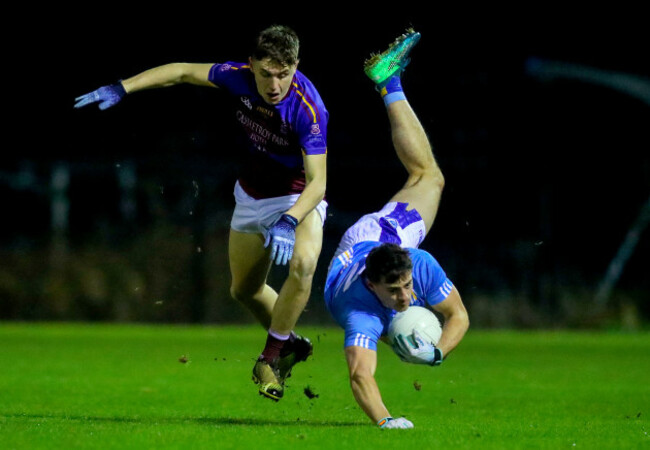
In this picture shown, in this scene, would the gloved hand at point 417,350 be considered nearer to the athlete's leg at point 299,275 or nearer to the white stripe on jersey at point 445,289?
the white stripe on jersey at point 445,289

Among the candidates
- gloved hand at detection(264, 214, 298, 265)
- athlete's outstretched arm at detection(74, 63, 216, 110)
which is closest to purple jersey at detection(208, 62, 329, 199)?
athlete's outstretched arm at detection(74, 63, 216, 110)

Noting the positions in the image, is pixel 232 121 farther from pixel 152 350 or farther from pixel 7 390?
pixel 7 390

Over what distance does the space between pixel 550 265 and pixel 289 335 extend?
12.9 metres

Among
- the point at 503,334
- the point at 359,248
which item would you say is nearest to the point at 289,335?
the point at 359,248

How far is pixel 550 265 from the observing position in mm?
21344

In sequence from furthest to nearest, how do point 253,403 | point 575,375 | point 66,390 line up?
point 575,375, point 66,390, point 253,403

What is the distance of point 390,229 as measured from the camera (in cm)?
982

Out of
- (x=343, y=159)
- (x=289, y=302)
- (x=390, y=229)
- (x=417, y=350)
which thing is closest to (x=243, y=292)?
(x=289, y=302)

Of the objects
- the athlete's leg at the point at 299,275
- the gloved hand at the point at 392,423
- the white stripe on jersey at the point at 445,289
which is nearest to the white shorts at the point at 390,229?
the athlete's leg at the point at 299,275

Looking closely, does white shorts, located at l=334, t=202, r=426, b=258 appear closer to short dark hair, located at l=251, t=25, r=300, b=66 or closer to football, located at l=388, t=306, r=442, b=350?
football, located at l=388, t=306, r=442, b=350

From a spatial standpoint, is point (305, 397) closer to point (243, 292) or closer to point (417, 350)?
point (243, 292)

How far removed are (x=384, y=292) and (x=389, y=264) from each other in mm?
232

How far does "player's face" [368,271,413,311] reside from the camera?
302 inches

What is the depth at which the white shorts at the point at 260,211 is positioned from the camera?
9.34m
